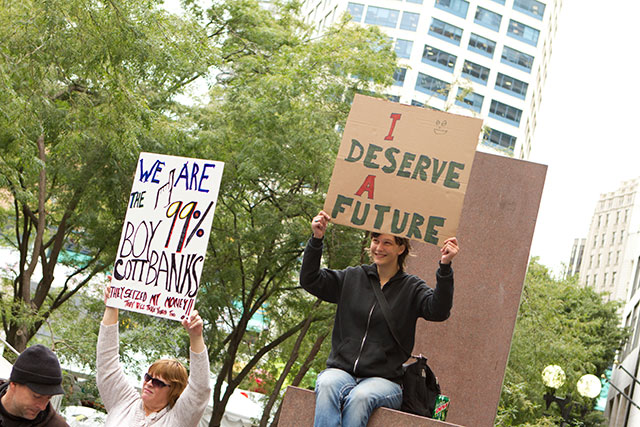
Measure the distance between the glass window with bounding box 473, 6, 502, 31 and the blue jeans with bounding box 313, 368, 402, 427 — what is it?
79.3 metres

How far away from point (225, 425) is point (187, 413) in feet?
58.0

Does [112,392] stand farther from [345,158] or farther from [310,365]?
[310,365]

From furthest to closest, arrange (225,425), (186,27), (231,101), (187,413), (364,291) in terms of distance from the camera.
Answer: (225,425) → (231,101) → (186,27) → (364,291) → (187,413)

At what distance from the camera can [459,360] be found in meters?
7.64

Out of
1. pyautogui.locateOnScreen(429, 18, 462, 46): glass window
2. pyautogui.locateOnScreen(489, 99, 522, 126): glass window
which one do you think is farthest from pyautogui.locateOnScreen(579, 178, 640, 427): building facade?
pyautogui.locateOnScreen(429, 18, 462, 46): glass window

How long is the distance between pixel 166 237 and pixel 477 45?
78.1 metres

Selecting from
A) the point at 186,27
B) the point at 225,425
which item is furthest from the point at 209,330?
the point at 186,27

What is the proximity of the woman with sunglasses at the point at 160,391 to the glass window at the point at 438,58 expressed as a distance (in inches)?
2952

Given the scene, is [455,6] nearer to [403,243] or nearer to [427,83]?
[427,83]

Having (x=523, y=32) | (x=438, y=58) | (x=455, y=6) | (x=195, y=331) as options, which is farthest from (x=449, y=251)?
(x=523, y=32)

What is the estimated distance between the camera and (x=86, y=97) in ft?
45.3

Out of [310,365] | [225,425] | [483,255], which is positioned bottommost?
[225,425]

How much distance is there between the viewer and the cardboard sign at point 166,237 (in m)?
5.38

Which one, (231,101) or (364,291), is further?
(231,101)
